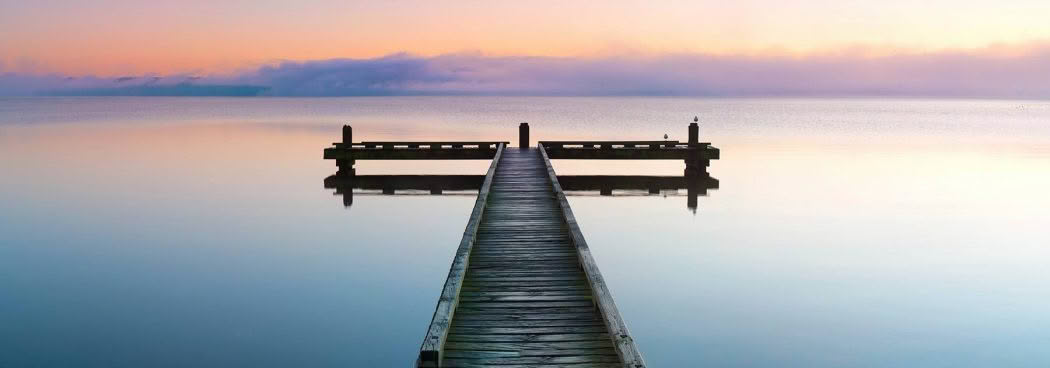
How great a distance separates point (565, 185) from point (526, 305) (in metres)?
18.2

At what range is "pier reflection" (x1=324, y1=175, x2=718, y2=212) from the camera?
25594 mm

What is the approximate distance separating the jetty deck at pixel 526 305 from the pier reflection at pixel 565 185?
12.3m

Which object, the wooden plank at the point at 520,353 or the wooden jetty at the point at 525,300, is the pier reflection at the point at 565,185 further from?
the wooden plank at the point at 520,353

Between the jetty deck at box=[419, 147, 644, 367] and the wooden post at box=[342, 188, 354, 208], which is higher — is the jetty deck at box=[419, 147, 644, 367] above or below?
above

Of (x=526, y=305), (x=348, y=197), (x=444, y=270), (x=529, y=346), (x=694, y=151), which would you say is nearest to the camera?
(x=529, y=346)

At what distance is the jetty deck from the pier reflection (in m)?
12.3

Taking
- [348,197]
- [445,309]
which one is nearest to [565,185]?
[348,197]

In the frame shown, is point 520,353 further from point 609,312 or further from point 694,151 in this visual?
point 694,151

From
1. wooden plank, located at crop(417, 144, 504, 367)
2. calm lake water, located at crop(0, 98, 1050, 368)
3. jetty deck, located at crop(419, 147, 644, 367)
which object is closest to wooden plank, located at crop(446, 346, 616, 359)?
jetty deck, located at crop(419, 147, 644, 367)

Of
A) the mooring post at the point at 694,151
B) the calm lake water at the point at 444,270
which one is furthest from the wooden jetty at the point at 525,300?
the mooring post at the point at 694,151

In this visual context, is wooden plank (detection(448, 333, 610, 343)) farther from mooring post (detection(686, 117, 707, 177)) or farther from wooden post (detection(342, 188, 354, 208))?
mooring post (detection(686, 117, 707, 177))

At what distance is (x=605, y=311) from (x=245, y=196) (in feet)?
67.9

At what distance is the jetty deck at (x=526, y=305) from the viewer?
7332mm

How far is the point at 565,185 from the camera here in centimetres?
2689
